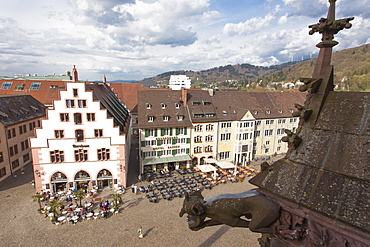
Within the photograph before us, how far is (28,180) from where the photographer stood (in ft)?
110

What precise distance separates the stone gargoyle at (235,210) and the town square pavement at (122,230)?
54.0 feet

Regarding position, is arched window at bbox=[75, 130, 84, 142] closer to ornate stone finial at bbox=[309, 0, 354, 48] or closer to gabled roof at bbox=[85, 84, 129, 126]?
gabled roof at bbox=[85, 84, 129, 126]

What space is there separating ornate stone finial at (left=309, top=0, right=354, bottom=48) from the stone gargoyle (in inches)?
163

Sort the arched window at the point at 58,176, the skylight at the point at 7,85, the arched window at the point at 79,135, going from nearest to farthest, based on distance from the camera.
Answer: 1. the arched window at the point at 79,135
2. the arched window at the point at 58,176
3. the skylight at the point at 7,85

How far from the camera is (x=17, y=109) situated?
41.8 meters

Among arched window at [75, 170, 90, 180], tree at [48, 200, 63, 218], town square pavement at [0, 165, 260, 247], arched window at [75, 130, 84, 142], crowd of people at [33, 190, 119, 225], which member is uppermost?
arched window at [75, 130, 84, 142]

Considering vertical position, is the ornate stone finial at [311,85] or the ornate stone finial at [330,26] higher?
the ornate stone finial at [330,26]

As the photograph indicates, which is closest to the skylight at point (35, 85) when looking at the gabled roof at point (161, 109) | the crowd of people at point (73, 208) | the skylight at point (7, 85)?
the skylight at point (7, 85)

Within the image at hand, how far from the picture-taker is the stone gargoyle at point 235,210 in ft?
16.4

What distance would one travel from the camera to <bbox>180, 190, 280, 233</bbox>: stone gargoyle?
197 inches

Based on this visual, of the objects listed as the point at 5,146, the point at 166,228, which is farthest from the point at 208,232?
the point at 5,146

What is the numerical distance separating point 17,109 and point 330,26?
164ft

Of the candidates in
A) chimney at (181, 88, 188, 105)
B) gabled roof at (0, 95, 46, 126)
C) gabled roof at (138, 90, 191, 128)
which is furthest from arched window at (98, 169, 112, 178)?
gabled roof at (0, 95, 46, 126)

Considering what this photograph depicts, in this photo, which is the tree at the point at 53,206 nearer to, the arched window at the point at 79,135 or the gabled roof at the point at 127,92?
the arched window at the point at 79,135
